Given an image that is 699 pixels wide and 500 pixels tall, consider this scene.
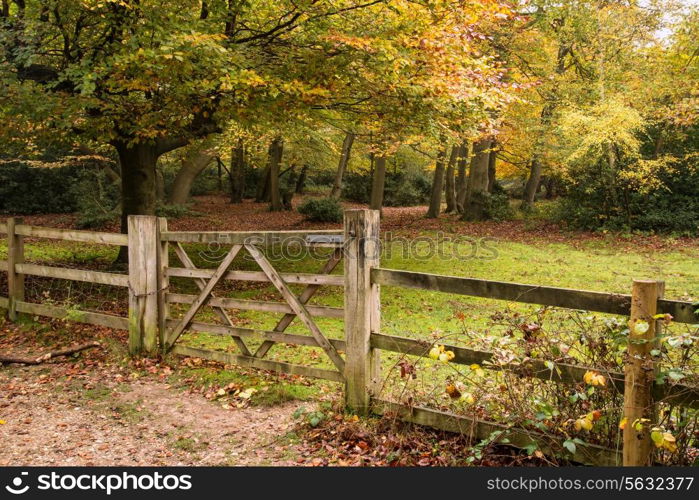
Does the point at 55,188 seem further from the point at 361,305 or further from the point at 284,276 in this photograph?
the point at 361,305

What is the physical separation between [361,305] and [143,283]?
3.18m

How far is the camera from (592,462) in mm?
3594

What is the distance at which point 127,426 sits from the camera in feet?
16.1

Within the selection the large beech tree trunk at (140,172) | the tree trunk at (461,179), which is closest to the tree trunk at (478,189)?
the tree trunk at (461,179)

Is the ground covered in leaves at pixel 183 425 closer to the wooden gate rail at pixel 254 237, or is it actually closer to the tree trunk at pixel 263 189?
the wooden gate rail at pixel 254 237

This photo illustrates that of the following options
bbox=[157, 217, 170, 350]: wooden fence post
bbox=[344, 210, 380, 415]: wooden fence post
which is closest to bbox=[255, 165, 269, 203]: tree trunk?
bbox=[157, 217, 170, 350]: wooden fence post

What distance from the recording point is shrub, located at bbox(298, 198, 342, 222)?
23.7 meters

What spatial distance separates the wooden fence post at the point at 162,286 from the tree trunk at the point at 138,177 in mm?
5788

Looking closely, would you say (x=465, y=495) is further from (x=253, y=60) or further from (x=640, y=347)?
(x=253, y=60)

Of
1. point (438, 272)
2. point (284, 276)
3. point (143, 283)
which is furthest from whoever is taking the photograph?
point (438, 272)

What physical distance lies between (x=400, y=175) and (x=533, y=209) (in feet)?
48.9

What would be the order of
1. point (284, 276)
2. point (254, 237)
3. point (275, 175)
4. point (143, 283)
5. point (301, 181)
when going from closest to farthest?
point (284, 276) < point (254, 237) < point (143, 283) < point (275, 175) < point (301, 181)

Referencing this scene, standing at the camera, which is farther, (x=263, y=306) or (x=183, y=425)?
(x=263, y=306)

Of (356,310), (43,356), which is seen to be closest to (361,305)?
(356,310)
